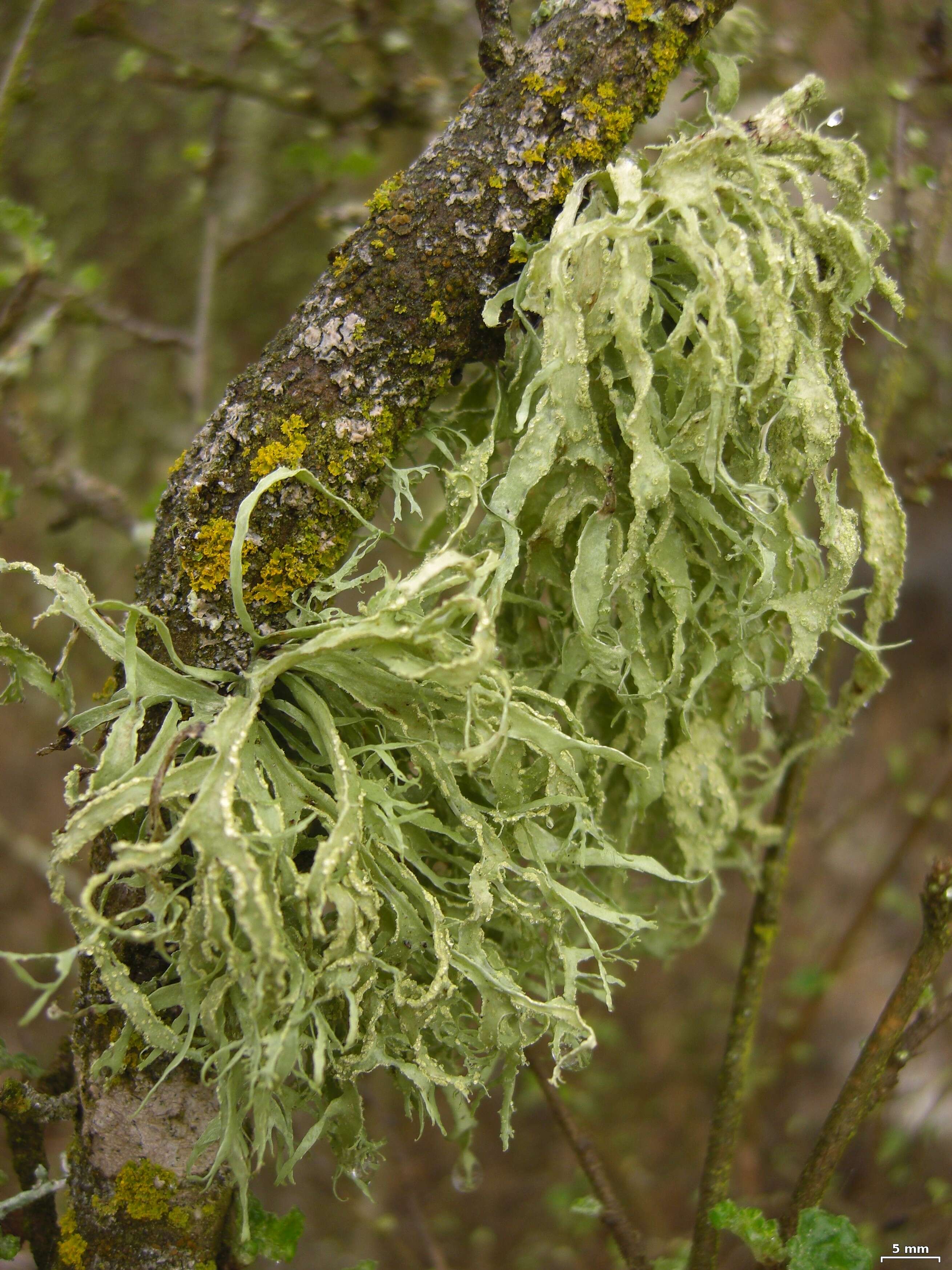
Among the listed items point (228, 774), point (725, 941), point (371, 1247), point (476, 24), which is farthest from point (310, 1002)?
point (725, 941)

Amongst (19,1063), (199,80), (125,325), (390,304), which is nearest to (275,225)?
(199,80)

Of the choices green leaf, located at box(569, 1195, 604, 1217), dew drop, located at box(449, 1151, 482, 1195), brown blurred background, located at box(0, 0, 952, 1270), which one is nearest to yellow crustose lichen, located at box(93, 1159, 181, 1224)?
dew drop, located at box(449, 1151, 482, 1195)

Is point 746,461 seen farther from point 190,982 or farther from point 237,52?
point 237,52

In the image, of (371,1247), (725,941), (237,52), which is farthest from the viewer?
(725,941)

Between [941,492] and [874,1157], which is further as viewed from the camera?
[941,492]

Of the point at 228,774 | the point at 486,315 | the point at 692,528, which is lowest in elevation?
the point at 228,774

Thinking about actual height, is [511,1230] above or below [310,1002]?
below

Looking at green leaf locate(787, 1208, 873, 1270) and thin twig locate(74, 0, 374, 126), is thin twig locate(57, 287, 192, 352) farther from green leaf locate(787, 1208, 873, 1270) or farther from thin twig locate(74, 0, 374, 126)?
green leaf locate(787, 1208, 873, 1270)

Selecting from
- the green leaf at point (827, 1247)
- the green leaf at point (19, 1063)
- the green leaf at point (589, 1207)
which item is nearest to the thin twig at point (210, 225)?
the green leaf at point (19, 1063)

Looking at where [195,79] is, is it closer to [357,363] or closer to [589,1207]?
[357,363]
